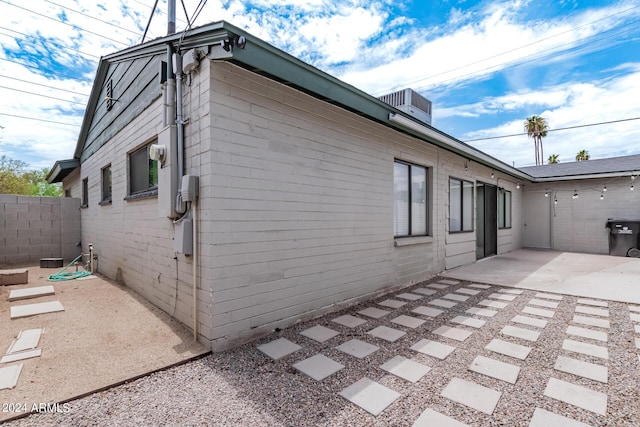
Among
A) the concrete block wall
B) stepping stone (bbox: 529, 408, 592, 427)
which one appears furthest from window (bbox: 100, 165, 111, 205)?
stepping stone (bbox: 529, 408, 592, 427)

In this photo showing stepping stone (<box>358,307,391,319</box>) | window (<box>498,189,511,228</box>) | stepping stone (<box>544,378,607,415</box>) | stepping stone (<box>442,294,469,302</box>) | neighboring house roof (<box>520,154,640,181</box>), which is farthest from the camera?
window (<box>498,189,511,228</box>)

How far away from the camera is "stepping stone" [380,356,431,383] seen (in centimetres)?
227

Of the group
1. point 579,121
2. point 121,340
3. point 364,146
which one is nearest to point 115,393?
point 121,340

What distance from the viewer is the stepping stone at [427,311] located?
12.2ft

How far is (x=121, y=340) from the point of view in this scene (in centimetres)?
282

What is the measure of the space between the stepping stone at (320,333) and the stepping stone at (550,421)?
5.58 ft

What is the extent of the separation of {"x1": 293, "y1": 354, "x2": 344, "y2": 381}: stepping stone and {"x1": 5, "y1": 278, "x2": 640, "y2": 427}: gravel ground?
6 cm

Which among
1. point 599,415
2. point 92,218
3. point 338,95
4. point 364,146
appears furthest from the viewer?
point 92,218

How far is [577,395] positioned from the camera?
200cm

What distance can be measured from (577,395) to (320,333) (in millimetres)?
2054

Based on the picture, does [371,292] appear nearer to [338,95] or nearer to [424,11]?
[338,95]

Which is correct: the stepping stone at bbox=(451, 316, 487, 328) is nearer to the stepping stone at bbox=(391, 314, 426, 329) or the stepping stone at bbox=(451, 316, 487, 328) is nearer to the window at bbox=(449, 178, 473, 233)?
the stepping stone at bbox=(391, 314, 426, 329)

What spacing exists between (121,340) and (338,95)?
11.2ft

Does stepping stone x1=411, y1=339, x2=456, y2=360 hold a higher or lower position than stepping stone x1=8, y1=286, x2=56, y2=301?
lower
